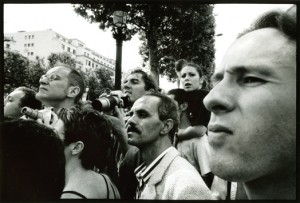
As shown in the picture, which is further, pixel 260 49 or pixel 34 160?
pixel 34 160

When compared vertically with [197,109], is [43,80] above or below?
above

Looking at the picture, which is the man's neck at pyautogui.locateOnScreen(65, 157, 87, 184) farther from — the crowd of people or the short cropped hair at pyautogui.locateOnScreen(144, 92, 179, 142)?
→ the short cropped hair at pyautogui.locateOnScreen(144, 92, 179, 142)

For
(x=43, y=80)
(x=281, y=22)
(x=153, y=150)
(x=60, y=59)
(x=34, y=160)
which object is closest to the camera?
(x=281, y=22)

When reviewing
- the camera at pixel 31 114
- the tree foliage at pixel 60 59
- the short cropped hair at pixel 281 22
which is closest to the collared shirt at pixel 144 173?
the camera at pixel 31 114

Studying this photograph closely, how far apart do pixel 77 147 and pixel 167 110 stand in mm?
449

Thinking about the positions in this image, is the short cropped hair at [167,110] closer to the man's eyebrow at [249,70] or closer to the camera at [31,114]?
the camera at [31,114]

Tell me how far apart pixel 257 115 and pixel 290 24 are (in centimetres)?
24

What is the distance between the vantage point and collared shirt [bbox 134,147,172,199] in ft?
4.45

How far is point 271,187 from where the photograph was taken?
0.83m

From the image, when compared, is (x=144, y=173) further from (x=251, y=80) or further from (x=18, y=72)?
(x=18, y=72)

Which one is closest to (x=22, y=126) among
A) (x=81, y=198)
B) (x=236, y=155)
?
(x=81, y=198)

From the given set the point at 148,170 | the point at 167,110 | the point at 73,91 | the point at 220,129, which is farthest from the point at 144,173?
the point at 220,129

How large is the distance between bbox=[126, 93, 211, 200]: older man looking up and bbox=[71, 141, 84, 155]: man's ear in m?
0.22

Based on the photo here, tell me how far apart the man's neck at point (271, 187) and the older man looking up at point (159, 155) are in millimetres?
398
